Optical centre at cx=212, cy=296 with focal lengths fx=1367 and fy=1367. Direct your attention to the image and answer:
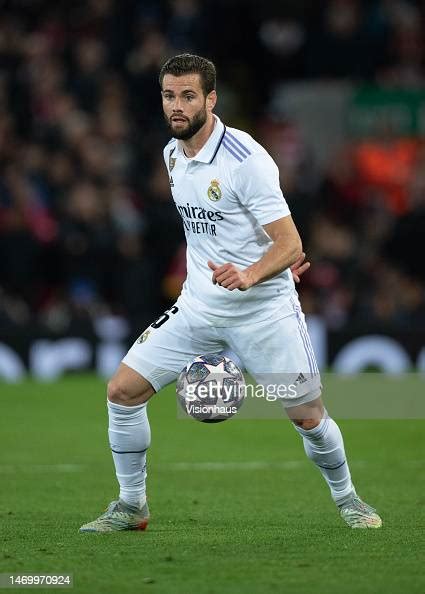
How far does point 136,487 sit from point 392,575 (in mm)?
1826

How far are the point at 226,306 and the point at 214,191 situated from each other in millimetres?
604

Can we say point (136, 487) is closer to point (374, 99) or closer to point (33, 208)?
point (33, 208)

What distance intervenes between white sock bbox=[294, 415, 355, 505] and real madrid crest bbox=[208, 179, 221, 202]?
50.5 inches

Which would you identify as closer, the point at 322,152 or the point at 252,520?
the point at 252,520

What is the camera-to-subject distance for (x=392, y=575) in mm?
5973

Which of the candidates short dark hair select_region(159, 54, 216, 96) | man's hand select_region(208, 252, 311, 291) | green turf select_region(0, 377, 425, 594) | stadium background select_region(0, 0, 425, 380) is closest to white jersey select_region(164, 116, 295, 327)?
short dark hair select_region(159, 54, 216, 96)

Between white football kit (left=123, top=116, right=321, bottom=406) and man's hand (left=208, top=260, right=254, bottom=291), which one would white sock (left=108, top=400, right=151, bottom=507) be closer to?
white football kit (left=123, top=116, right=321, bottom=406)

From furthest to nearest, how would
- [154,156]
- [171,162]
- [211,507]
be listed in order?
[154,156] → [211,507] → [171,162]

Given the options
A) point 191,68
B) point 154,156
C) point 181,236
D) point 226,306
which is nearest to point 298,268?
point 226,306

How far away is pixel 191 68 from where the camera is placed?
7.02 m

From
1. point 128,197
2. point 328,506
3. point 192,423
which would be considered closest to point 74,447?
point 192,423

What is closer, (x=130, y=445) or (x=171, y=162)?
(x=130, y=445)

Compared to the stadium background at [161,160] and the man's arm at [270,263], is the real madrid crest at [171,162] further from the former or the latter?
the stadium background at [161,160]

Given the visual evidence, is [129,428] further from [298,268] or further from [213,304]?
[298,268]
